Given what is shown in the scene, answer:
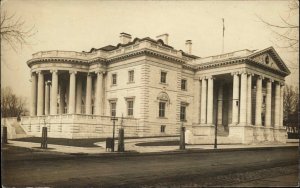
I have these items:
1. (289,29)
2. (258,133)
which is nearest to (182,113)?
(258,133)

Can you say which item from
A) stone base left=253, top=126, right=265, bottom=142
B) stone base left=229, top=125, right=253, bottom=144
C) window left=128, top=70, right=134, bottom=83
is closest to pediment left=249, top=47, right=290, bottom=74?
stone base left=253, top=126, right=265, bottom=142

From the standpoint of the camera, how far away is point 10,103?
52.4 feet

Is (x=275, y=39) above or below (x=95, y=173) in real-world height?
above

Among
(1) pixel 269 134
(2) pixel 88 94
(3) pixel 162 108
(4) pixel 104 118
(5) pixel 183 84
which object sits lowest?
(1) pixel 269 134

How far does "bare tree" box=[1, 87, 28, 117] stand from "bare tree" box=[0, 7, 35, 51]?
152 centimetres

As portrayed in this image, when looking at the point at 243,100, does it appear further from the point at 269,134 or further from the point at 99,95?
the point at 99,95

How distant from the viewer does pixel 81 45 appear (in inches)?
576

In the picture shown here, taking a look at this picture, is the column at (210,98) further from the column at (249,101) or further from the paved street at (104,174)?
the paved street at (104,174)

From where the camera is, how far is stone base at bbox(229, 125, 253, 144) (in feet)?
119

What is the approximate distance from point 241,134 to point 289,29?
27401 mm

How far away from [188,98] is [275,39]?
32.5 metres

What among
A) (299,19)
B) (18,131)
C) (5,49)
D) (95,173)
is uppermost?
(299,19)

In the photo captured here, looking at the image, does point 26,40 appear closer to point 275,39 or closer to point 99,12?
point 99,12

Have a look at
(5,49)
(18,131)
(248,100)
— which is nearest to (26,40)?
(5,49)
